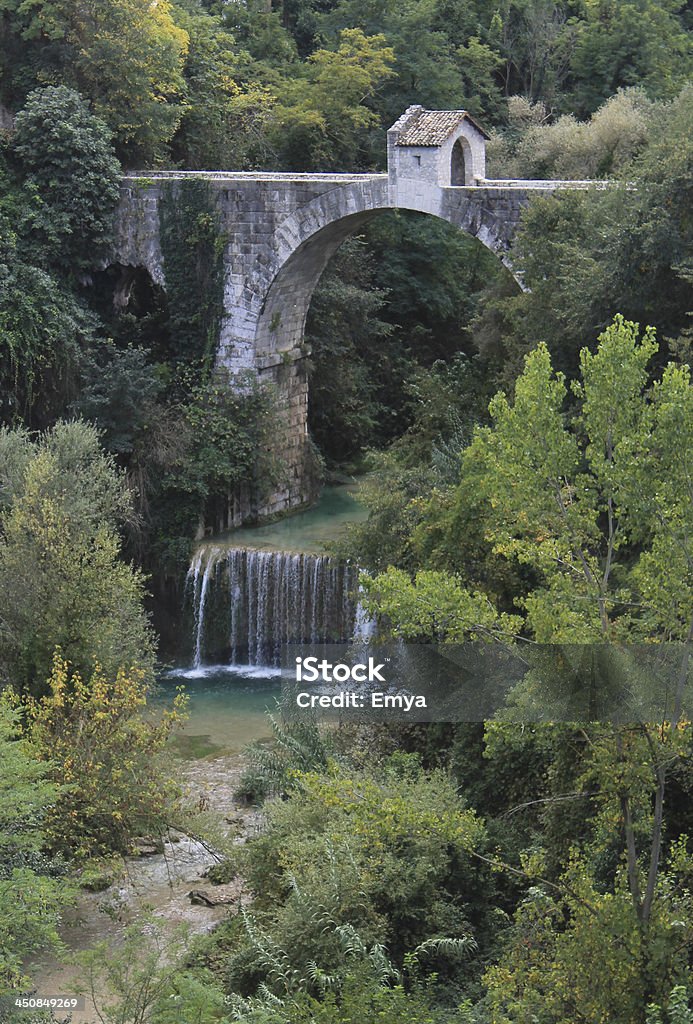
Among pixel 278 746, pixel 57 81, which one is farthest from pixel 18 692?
pixel 57 81

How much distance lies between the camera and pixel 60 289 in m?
25.4

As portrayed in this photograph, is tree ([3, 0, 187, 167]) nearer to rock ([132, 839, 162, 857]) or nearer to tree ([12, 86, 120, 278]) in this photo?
tree ([12, 86, 120, 278])

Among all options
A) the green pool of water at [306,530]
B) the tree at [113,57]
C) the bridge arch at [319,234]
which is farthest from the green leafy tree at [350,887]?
the tree at [113,57]

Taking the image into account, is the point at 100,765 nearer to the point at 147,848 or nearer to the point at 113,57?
the point at 147,848

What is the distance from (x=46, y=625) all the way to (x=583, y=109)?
23.7 metres

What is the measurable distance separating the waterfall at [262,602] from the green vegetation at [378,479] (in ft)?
2.87

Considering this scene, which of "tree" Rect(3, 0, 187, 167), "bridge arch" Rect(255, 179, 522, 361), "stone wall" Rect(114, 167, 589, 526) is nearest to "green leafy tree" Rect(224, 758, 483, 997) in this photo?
"bridge arch" Rect(255, 179, 522, 361)

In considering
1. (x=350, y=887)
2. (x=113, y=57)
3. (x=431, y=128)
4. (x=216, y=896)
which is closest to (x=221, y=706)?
(x=216, y=896)

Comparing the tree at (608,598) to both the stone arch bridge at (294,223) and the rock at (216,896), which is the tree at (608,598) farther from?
the stone arch bridge at (294,223)

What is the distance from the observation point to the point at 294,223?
25.0 meters

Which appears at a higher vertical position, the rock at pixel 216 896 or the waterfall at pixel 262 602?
the waterfall at pixel 262 602

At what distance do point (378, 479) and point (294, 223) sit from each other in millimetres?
6527

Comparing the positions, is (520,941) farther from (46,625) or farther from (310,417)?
(310,417)

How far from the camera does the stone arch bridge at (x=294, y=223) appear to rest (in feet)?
76.2
